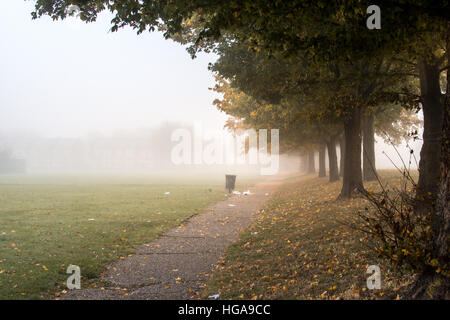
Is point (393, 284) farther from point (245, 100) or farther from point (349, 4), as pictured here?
point (245, 100)

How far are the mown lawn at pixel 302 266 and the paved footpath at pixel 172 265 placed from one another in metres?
0.40

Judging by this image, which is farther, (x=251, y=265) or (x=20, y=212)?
(x=20, y=212)

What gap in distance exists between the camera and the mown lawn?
520 cm

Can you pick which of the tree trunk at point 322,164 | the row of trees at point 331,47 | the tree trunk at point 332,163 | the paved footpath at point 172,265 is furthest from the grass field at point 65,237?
the tree trunk at point 322,164

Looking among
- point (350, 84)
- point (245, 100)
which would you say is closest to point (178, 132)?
point (245, 100)

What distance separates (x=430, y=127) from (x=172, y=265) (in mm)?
7544

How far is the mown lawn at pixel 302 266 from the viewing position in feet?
17.1

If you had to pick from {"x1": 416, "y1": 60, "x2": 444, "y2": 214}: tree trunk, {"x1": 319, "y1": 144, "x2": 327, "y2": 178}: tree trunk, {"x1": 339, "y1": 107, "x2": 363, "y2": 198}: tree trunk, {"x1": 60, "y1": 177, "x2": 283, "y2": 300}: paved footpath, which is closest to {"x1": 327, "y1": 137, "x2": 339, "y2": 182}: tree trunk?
{"x1": 319, "y1": 144, "x2": 327, "y2": 178}: tree trunk

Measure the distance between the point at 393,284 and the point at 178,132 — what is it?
422 ft

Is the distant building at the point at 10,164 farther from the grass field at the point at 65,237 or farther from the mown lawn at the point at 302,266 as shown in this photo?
the mown lawn at the point at 302,266

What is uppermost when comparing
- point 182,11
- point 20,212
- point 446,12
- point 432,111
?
point 182,11

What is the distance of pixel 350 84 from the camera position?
10.3 m

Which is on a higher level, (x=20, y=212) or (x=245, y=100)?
(x=245, y=100)

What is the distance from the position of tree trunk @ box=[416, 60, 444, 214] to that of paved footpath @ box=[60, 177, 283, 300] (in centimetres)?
530
